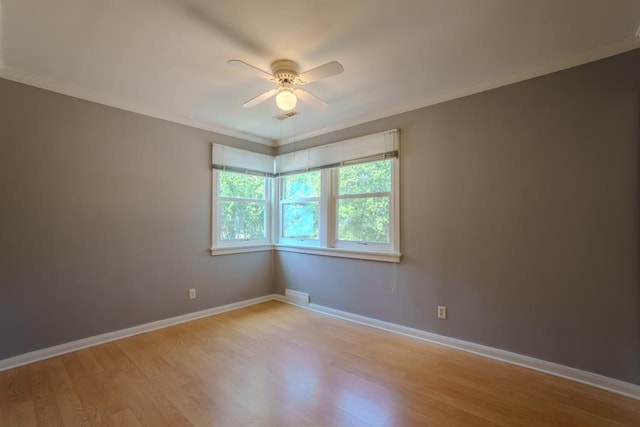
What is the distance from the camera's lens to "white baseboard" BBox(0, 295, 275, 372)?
244 centimetres

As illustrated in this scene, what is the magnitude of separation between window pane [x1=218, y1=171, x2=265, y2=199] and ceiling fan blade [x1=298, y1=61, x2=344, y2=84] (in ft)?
7.35

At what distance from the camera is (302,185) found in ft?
14.0

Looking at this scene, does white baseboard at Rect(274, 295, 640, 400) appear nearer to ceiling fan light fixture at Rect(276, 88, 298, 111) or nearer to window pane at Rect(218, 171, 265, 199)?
window pane at Rect(218, 171, 265, 199)

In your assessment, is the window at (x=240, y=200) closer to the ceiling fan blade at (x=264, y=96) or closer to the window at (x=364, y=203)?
the window at (x=364, y=203)

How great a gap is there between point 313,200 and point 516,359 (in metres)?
2.78

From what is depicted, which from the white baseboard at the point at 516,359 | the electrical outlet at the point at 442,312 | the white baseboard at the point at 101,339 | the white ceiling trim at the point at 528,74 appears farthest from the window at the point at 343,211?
the white baseboard at the point at 101,339

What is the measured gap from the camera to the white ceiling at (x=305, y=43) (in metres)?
1.74

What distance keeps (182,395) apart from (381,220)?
245cm

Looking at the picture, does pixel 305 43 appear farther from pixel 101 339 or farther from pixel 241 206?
pixel 101 339

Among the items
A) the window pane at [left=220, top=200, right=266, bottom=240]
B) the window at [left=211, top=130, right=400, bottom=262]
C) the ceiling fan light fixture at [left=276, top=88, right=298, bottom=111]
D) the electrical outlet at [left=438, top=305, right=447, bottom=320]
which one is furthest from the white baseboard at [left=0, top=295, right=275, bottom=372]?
the ceiling fan light fixture at [left=276, top=88, right=298, bottom=111]

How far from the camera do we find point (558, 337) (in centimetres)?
230

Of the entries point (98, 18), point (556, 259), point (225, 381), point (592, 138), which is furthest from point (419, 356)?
point (98, 18)

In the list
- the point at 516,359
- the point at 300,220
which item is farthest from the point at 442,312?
the point at 300,220

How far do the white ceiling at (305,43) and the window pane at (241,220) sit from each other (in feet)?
5.13
